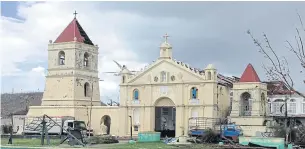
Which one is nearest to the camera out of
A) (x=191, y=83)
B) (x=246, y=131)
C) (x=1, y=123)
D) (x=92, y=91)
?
(x=246, y=131)

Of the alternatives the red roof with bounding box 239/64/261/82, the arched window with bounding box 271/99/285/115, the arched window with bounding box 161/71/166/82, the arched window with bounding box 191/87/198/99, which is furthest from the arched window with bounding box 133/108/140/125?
the arched window with bounding box 271/99/285/115

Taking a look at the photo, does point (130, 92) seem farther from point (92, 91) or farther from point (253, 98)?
point (253, 98)

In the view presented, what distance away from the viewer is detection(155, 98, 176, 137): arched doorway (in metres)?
49.3

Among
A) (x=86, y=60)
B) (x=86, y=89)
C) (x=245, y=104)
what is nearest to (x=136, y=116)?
(x=86, y=89)

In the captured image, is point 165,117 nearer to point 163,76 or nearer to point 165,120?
point 165,120

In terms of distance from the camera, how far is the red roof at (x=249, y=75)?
45.0 meters

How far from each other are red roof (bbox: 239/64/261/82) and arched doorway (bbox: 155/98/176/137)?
291 inches

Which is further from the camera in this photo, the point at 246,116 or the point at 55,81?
the point at 55,81

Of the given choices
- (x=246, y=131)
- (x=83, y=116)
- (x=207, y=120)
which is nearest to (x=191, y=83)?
(x=207, y=120)

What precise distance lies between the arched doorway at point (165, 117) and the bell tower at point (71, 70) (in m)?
7.79

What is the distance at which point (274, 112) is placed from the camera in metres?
46.5

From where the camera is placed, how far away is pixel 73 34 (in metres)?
53.2

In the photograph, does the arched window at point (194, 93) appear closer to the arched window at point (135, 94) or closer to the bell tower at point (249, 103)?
the bell tower at point (249, 103)

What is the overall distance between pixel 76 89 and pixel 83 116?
2800mm
